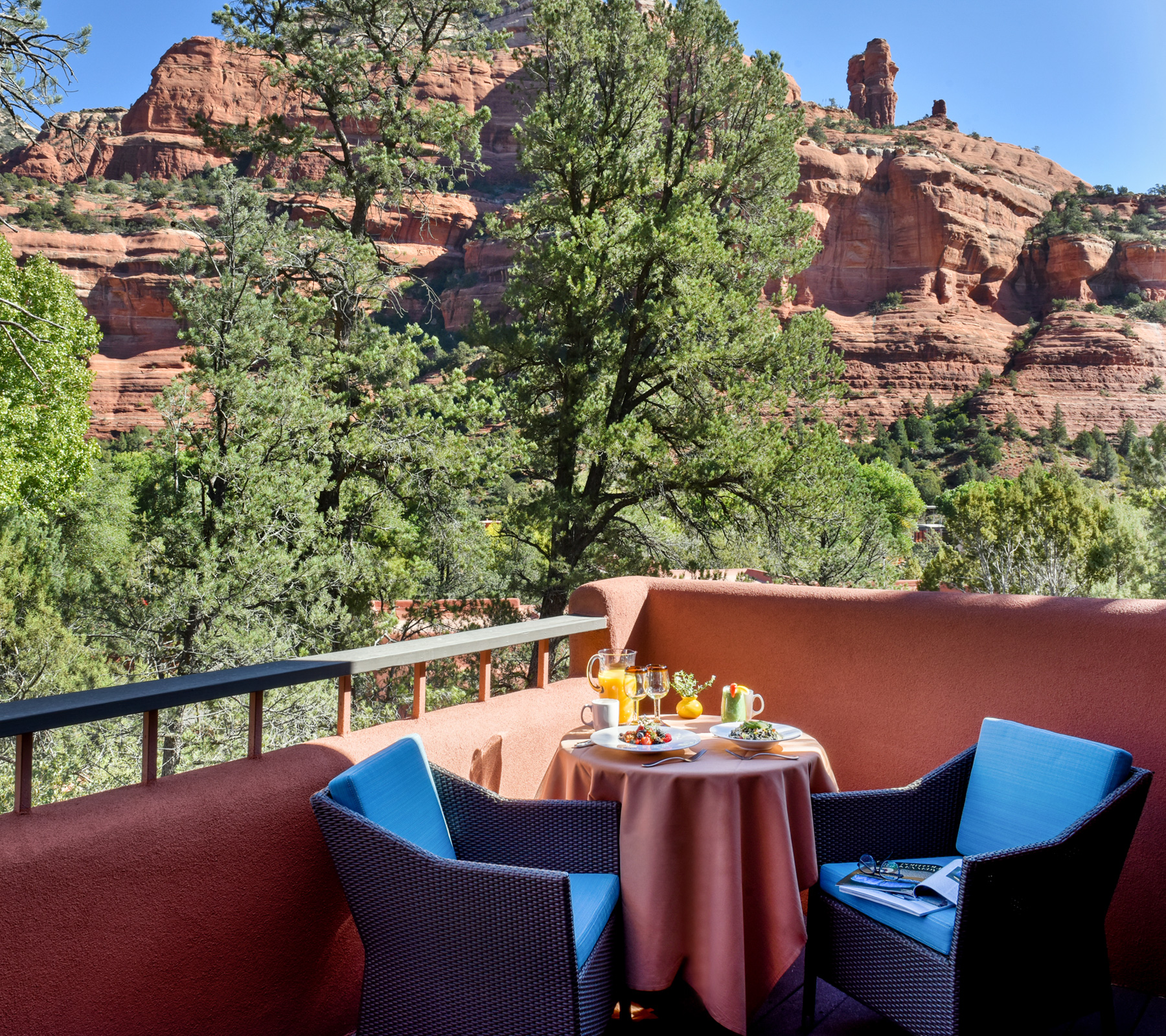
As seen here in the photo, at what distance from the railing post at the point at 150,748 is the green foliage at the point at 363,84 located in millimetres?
8592

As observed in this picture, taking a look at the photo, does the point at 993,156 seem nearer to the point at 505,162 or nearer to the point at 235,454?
the point at 505,162

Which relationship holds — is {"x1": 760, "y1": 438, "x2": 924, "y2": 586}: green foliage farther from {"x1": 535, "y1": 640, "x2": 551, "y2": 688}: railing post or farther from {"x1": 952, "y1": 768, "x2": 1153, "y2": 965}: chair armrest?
{"x1": 952, "y1": 768, "x2": 1153, "y2": 965}: chair armrest

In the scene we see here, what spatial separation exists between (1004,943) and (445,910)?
1.05 m

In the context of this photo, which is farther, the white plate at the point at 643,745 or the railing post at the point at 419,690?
the railing post at the point at 419,690

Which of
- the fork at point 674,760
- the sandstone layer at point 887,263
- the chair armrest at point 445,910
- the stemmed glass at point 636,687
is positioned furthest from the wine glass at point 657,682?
the sandstone layer at point 887,263

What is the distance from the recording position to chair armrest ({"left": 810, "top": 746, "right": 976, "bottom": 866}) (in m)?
1.93

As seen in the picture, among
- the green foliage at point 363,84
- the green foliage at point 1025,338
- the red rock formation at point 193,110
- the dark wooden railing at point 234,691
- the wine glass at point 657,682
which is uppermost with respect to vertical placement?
the red rock formation at point 193,110

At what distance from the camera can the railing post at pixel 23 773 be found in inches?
49.1

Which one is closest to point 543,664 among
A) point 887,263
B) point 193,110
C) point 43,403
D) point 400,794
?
point 400,794

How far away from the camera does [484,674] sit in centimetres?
237

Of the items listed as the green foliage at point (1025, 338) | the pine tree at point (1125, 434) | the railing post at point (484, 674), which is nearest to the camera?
the railing post at point (484, 674)

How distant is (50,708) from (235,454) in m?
7.87

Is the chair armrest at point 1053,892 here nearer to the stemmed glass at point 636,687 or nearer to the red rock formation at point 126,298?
the stemmed glass at point 636,687

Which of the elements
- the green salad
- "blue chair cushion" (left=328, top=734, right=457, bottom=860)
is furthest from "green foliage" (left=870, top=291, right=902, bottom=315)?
"blue chair cushion" (left=328, top=734, right=457, bottom=860)
